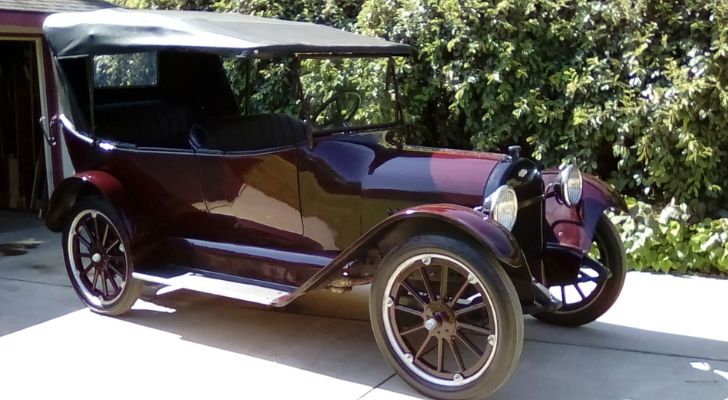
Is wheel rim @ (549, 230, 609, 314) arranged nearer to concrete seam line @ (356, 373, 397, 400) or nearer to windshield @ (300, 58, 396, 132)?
concrete seam line @ (356, 373, 397, 400)

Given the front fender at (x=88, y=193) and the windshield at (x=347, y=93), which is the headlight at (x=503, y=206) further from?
the front fender at (x=88, y=193)

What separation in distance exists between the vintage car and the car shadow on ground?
0.71 ft

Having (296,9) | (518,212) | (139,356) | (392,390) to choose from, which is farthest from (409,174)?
(296,9)

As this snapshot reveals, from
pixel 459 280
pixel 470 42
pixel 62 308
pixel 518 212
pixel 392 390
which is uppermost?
pixel 470 42

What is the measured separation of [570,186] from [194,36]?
2.18m

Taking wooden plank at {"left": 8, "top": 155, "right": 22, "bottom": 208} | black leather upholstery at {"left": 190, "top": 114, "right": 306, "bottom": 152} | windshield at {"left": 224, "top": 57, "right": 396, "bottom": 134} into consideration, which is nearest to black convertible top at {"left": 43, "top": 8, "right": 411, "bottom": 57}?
windshield at {"left": 224, "top": 57, "right": 396, "bottom": 134}

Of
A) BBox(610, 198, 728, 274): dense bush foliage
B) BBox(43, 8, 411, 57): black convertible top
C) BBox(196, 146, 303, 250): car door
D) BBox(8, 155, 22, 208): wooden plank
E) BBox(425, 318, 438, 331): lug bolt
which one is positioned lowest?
BBox(8, 155, 22, 208): wooden plank

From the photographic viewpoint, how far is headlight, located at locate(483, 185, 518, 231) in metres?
3.68

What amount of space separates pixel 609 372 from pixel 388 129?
1845 mm

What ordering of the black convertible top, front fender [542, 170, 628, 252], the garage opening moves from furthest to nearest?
the garage opening → front fender [542, 170, 628, 252] → the black convertible top

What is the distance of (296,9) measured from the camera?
7965 millimetres

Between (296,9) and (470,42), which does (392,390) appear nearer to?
(470,42)

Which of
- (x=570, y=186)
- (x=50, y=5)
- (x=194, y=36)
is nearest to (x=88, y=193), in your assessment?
(x=194, y=36)

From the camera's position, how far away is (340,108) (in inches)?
182
